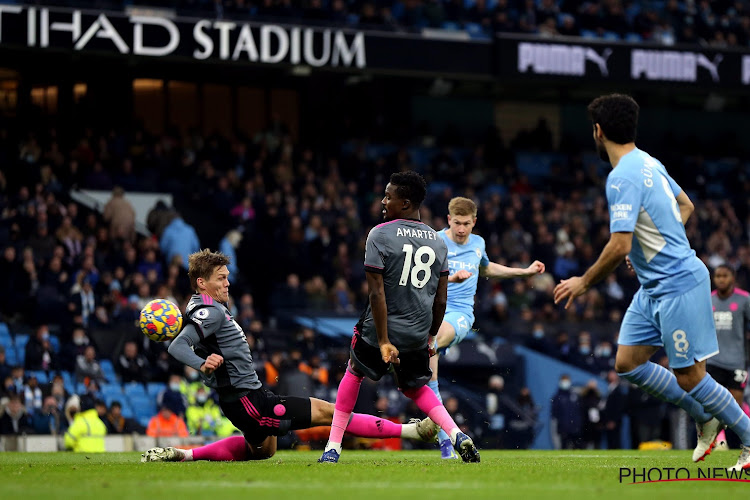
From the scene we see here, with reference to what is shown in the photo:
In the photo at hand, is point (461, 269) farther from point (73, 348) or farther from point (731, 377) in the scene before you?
point (73, 348)

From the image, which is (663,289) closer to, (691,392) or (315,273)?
(691,392)

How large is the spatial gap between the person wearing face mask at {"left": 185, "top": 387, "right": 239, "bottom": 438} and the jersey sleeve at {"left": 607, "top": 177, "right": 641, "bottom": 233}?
1159cm

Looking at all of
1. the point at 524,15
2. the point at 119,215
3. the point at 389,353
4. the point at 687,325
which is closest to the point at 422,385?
the point at 389,353

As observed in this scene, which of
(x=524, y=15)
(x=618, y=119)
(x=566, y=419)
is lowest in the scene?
(x=566, y=419)

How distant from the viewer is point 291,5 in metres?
26.3

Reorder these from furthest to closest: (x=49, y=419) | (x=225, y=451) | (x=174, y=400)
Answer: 1. (x=174, y=400)
2. (x=49, y=419)
3. (x=225, y=451)

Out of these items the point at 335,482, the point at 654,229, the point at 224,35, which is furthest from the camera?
the point at 224,35

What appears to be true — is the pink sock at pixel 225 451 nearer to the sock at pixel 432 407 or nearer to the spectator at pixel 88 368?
the sock at pixel 432 407

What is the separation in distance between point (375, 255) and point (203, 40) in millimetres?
16213

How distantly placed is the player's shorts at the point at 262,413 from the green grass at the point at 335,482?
0.28 metres

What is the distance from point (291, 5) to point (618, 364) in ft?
63.8

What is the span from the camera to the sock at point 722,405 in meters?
7.69

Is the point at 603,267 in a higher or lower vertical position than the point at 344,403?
higher

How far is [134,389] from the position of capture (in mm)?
18688
